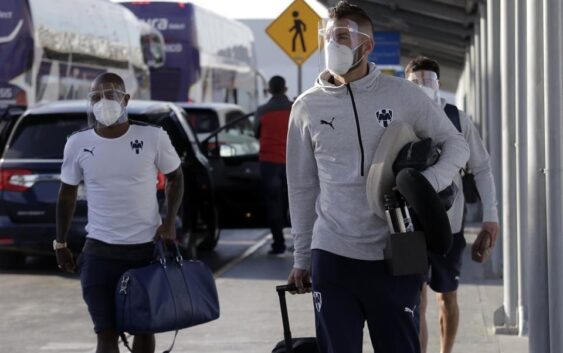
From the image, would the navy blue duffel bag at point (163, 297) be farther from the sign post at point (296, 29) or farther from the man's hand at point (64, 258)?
the sign post at point (296, 29)

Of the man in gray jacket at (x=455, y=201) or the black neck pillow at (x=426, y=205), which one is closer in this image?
the black neck pillow at (x=426, y=205)

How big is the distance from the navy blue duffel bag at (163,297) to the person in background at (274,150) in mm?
7733

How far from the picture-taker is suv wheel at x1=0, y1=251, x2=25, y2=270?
1405 centimetres

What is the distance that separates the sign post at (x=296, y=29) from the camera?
1810 cm

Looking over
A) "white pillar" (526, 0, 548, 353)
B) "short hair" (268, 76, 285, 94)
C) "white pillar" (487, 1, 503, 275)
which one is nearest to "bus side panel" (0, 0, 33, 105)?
"short hair" (268, 76, 285, 94)

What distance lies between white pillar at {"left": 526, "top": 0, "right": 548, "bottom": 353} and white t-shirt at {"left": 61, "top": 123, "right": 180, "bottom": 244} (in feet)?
6.14

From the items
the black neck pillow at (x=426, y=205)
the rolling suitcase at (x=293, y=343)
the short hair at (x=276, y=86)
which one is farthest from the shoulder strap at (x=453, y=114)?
the short hair at (x=276, y=86)

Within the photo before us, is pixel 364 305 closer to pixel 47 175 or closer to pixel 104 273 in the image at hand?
pixel 104 273

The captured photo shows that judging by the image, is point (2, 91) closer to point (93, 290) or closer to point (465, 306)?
point (465, 306)

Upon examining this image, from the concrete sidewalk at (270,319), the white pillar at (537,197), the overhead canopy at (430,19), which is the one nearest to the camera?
the white pillar at (537,197)

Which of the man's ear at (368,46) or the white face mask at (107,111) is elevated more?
the man's ear at (368,46)

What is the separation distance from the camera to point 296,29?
18.2 metres

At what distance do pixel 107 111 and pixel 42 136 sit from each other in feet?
20.0

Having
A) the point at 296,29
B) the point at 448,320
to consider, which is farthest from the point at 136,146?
the point at 296,29
